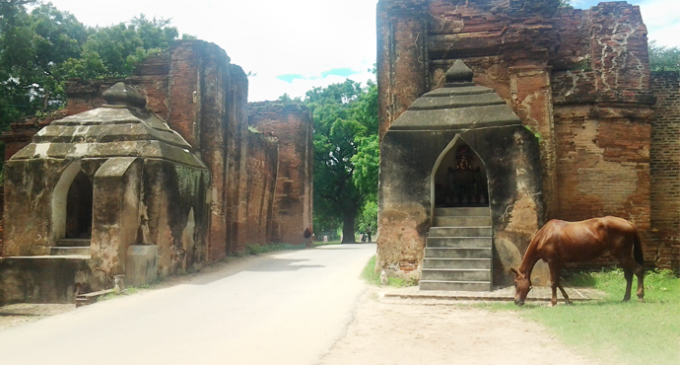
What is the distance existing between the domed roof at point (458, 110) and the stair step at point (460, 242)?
2.07 m

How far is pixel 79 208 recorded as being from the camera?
12.2m

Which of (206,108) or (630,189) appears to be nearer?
(630,189)

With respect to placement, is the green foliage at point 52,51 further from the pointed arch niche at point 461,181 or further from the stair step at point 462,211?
the stair step at point 462,211

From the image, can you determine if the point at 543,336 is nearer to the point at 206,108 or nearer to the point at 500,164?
the point at 500,164

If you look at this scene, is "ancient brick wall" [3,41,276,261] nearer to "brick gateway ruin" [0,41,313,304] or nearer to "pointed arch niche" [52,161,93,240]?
"brick gateway ruin" [0,41,313,304]

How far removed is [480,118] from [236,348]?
6341 millimetres

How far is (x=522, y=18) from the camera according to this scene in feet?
37.4

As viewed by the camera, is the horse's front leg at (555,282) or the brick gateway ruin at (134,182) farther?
the brick gateway ruin at (134,182)

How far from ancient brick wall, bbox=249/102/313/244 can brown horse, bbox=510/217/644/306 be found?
15500 mm

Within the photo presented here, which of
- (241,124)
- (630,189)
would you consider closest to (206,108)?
(241,124)

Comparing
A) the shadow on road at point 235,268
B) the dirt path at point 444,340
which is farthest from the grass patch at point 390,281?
the shadow on road at point 235,268

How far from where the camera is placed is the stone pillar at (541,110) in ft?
34.7

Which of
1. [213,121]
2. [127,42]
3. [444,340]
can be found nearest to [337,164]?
[127,42]

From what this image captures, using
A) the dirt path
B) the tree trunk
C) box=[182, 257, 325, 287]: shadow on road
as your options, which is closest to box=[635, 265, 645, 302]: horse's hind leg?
the dirt path
